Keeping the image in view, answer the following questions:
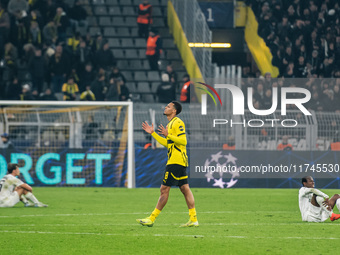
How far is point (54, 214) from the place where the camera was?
1434 cm

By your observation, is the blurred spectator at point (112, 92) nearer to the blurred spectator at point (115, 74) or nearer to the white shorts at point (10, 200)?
the blurred spectator at point (115, 74)

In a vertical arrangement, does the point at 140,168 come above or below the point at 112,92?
below

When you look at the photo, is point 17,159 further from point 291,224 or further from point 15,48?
point 291,224

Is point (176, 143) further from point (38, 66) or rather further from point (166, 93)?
point (38, 66)

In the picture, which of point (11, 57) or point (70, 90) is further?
point (11, 57)

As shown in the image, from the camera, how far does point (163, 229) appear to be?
11.6 m

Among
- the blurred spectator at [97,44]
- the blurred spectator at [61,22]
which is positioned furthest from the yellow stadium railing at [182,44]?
the blurred spectator at [61,22]

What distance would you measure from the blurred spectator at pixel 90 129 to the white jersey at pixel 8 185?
6503 millimetres

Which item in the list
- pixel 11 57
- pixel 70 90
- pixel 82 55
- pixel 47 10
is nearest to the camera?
pixel 70 90

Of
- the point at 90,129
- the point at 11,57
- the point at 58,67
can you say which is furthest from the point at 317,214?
the point at 11,57

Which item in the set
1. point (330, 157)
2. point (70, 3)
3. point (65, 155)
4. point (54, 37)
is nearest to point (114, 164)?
point (65, 155)

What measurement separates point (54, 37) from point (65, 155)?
7.37 meters

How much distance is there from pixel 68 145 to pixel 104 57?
20.9ft

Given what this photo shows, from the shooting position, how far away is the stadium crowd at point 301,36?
2738 centimetres
